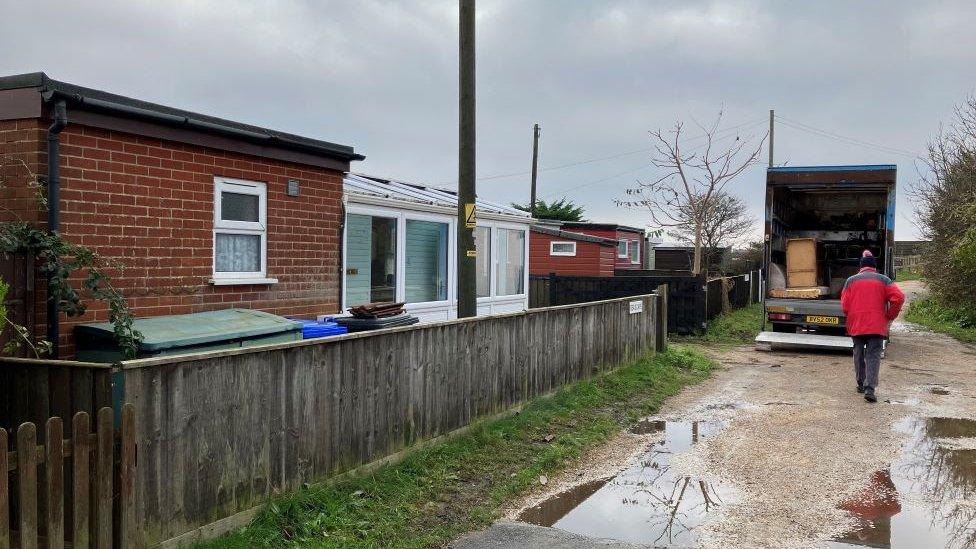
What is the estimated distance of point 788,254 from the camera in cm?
1723

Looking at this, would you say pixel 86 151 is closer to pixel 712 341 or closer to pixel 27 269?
pixel 27 269

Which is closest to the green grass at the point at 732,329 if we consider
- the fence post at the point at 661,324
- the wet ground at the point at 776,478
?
the fence post at the point at 661,324

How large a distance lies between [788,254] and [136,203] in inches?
542

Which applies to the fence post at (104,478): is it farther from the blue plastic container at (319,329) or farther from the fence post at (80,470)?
the blue plastic container at (319,329)

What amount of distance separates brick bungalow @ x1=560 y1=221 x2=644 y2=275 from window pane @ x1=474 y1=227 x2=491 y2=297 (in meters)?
20.3

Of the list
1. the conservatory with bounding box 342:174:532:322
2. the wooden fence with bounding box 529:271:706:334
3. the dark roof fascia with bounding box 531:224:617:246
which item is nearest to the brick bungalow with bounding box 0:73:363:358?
the conservatory with bounding box 342:174:532:322

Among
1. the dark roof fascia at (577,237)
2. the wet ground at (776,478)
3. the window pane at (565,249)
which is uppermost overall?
the dark roof fascia at (577,237)

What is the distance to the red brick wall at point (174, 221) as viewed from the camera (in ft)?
22.6

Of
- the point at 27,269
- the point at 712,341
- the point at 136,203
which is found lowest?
the point at 712,341

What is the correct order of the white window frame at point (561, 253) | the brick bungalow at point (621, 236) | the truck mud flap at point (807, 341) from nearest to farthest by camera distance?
the truck mud flap at point (807, 341) < the white window frame at point (561, 253) < the brick bungalow at point (621, 236)

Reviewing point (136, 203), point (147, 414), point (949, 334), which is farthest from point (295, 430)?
point (949, 334)

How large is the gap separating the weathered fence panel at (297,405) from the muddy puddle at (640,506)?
1.48 meters

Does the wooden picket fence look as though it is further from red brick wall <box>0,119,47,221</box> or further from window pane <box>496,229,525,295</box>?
window pane <box>496,229,525,295</box>

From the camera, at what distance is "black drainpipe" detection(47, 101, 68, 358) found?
21.0ft
